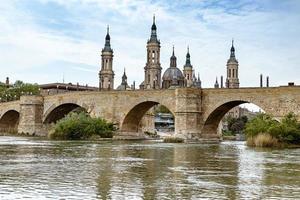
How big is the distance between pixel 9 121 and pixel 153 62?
36443mm

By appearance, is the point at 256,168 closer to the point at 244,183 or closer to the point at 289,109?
the point at 244,183

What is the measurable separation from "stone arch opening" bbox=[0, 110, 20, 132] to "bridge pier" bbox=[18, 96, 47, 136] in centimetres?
1220

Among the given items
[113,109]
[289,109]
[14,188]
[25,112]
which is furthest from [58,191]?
[25,112]

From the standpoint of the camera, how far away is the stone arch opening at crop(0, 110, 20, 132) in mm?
80613

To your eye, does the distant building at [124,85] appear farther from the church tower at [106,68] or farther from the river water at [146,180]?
the river water at [146,180]

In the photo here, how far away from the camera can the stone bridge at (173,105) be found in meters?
44.2

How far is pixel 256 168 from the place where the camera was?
1975 centimetres

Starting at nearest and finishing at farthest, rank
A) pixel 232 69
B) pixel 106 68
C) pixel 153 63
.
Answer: pixel 153 63 → pixel 106 68 → pixel 232 69

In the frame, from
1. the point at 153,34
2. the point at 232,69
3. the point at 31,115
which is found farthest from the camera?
the point at 232,69

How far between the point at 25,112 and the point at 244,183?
182 ft

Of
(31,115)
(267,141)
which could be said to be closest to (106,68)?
(31,115)

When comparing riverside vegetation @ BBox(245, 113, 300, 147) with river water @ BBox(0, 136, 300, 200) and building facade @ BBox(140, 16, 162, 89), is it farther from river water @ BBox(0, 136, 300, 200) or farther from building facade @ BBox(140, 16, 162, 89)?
building facade @ BBox(140, 16, 162, 89)

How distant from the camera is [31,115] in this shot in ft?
221

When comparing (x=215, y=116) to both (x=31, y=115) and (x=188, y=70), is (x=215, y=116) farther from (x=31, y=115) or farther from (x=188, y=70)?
(x=188, y=70)
